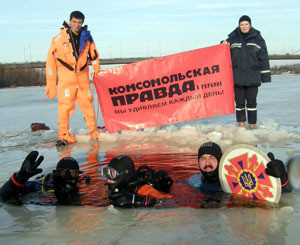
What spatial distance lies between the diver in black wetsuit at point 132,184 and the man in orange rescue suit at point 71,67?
315 centimetres

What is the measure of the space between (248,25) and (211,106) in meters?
1.53

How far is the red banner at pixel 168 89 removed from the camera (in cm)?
664

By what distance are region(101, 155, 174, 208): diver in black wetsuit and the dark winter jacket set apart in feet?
10.8

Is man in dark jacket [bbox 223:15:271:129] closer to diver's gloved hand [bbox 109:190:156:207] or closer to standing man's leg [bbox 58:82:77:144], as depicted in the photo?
standing man's leg [bbox 58:82:77:144]

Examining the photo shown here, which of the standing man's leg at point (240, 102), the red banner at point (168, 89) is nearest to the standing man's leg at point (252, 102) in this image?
the standing man's leg at point (240, 102)

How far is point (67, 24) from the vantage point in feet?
21.8

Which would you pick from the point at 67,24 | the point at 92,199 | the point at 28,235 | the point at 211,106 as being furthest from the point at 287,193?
the point at 67,24

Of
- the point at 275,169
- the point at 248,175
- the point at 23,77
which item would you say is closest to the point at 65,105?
the point at 248,175

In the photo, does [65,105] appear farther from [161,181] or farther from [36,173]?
[161,181]

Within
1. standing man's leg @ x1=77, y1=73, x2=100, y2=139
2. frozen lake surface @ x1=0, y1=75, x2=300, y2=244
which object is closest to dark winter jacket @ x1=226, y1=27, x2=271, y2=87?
frozen lake surface @ x1=0, y1=75, x2=300, y2=244

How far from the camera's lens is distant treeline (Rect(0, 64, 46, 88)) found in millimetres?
55688

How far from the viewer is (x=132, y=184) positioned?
12.0ft

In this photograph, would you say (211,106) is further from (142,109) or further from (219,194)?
(219,194)

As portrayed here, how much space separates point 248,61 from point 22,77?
182 ft
